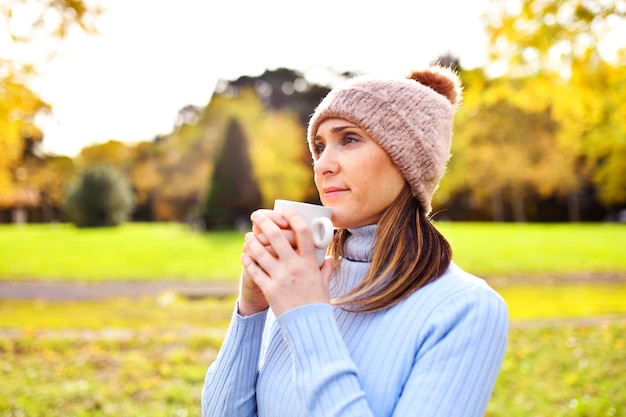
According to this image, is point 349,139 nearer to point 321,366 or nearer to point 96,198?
point 321,366

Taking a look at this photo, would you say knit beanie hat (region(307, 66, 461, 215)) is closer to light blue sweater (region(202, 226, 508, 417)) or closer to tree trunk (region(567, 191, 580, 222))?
light blue sweater (region(202, 226, 508, 417))

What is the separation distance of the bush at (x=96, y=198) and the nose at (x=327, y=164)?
36533mm

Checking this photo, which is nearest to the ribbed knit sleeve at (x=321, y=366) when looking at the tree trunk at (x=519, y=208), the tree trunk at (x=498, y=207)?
the tree trunk at (x=519, y=208)

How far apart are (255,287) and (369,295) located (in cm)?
28

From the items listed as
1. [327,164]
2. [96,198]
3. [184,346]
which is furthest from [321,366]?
[96,198]

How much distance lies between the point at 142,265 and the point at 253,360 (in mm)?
15946

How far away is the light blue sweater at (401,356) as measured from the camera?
113 centimetres

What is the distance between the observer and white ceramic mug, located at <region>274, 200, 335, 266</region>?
1284 mm

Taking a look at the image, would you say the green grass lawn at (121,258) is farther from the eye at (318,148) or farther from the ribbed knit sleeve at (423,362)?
the ribbed knit sleeve at (423,362)

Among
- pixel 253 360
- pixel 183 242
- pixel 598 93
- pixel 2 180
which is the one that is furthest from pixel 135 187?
pixel 253 360

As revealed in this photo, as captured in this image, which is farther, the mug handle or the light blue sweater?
the mug handle

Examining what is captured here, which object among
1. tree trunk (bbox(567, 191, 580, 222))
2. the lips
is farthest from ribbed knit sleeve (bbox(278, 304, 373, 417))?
tree trunk (bbox(567, 191, 580, 222))

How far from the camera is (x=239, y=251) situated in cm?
1955

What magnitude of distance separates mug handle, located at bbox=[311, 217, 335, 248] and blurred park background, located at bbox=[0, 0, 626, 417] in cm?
51
